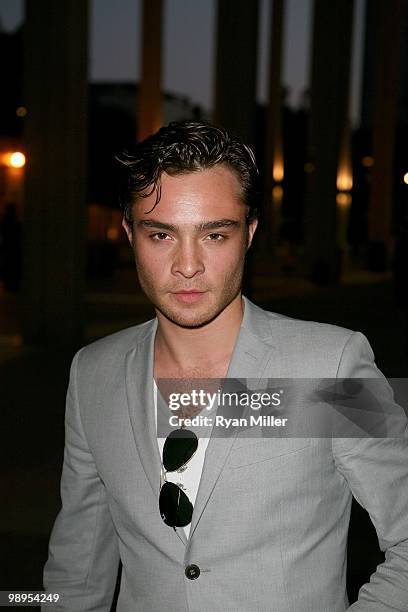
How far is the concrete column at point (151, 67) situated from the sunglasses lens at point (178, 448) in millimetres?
22568

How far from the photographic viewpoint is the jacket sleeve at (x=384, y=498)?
185 centimetres

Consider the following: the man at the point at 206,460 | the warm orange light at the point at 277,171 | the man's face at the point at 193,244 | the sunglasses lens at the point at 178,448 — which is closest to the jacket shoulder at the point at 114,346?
the man at the point at 206,460

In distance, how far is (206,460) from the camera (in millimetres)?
1981

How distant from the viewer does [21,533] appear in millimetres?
5121

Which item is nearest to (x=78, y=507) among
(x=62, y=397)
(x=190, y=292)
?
(x=190, y=292)

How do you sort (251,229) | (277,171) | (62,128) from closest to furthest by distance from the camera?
(251,229) < (62,128) < (277,171)

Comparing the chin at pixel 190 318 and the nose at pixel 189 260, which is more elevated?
the nose at pixel 189 260

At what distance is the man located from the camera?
6.42 ft

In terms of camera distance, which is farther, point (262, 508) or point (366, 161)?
point (366, 161)

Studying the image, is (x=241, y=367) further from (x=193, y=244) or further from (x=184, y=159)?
(x=184, y=159)

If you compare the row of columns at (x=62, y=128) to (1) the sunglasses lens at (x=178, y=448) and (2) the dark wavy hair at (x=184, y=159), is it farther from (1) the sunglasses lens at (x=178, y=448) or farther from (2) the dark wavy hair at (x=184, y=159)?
(1) the sunglasses lens at (x=178, y=448)

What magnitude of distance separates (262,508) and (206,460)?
177 mm

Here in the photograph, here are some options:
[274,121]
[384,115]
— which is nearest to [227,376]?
[384,115]

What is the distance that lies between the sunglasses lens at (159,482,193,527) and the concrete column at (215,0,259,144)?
38.6 ft
